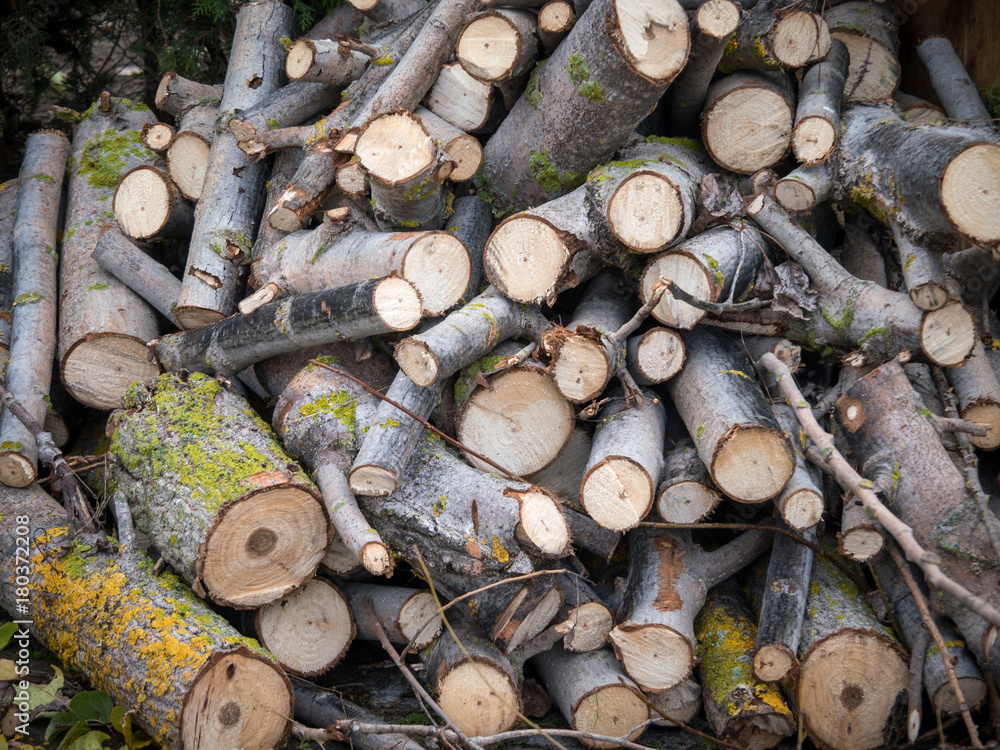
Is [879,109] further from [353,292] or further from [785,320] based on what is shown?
[353,292]

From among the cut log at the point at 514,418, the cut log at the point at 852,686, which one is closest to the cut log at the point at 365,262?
the cut log at the point at 514,418

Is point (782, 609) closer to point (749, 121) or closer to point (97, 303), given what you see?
point (749, 121)

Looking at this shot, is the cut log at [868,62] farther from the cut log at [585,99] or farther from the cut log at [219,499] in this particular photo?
the cut log at [219,499]

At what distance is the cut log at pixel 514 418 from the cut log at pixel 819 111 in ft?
5.00

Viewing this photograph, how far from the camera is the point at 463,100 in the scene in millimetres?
3471

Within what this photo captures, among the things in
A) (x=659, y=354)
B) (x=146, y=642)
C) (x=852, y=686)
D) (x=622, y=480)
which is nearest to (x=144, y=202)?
(x=146, y=642)

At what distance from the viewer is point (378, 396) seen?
295 centimetres

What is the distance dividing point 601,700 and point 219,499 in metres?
1.55

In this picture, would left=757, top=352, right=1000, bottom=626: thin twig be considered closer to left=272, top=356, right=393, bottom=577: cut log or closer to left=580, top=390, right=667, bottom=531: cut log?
left=580, top=390, right=667, bottom=531: cut log

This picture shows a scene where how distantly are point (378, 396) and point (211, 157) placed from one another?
1.86 meters

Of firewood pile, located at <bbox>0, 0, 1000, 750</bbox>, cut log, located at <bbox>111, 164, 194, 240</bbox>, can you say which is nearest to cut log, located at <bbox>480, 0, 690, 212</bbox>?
firewood pile, located at <bbox>0, 0, 1000, 750</bbox>

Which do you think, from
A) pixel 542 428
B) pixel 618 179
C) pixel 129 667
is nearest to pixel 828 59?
pixel 618 179

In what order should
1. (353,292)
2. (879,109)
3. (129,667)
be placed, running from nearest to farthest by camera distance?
(129,667), (353,292), (879,109)

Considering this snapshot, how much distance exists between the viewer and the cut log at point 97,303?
3.49 meters
